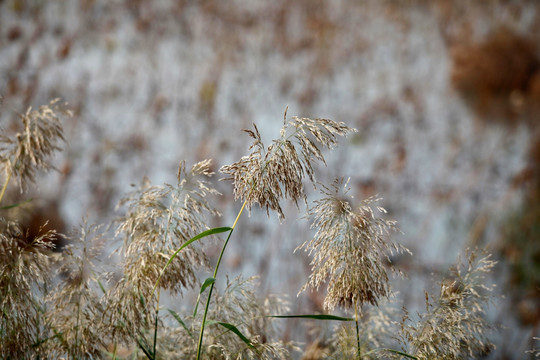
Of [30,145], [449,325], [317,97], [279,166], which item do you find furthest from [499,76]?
[30,145]

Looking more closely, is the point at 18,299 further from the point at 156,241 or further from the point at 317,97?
the point at 317,97

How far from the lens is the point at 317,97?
14.0 ft

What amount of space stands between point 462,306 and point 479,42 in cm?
399

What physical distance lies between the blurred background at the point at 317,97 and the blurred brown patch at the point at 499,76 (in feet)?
0.04

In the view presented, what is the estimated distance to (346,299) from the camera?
992 mm

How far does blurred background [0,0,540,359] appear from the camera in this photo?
3.98m

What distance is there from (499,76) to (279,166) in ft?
13.4

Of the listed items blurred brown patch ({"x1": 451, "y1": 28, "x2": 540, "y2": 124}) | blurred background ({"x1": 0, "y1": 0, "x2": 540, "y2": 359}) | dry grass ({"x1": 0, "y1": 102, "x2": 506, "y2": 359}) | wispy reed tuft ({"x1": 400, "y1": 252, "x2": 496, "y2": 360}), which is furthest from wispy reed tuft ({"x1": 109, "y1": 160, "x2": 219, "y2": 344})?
blurred brown patch ({"x1": 451, "y1": 28, "x2": 540, "y2": 124})

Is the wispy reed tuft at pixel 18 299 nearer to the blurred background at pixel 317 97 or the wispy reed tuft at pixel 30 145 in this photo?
the wispy reed tuft at pixel 30 145

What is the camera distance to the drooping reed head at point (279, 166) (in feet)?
3.18

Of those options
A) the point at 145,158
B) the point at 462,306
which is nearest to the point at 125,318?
the point at 462,306

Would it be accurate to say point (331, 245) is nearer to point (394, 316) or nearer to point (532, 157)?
point (394, 316)

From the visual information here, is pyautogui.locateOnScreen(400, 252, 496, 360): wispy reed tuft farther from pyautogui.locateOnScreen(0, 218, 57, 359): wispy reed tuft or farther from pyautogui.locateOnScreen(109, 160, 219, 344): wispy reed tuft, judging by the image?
pyautogui.locateOnScreen(0, 218, 57, 359): wispy reed tuft

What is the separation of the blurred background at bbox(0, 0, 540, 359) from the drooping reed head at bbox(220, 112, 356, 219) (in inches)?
108
